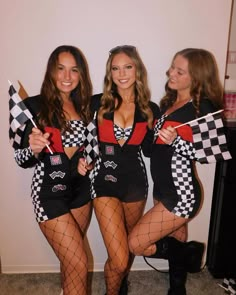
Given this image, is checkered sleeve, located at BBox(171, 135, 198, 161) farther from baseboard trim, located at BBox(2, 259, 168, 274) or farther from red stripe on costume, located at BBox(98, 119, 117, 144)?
baseboard trim, located at BBox(2, 259, 168, 274)

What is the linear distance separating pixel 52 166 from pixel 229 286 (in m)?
1.50

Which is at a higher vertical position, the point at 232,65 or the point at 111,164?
the point at 232,65

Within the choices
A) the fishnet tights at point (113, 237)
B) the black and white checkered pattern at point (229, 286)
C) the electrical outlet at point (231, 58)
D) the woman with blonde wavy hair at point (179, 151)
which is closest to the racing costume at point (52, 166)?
the fishnet tights at point (113, 237)

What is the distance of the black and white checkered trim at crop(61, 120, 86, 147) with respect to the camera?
160 centimetres

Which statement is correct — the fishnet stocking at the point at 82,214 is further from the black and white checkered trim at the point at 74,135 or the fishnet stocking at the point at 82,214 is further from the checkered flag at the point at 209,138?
the checkered flag at the point at 209,138

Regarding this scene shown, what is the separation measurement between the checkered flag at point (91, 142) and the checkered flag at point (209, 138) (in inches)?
20.1

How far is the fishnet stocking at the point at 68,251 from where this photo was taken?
1.55m

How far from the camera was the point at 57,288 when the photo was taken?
205 centimetres

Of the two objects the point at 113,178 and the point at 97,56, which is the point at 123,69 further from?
the point at 113,178

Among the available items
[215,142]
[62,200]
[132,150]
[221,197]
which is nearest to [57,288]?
[62,200]

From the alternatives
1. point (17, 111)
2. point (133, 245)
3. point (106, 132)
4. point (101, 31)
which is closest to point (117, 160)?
point (106, 132)

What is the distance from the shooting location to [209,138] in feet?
5.11

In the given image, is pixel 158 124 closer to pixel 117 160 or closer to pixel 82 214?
pixel 117 160

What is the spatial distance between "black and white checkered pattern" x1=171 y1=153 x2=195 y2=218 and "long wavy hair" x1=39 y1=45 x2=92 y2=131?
0.56 m
